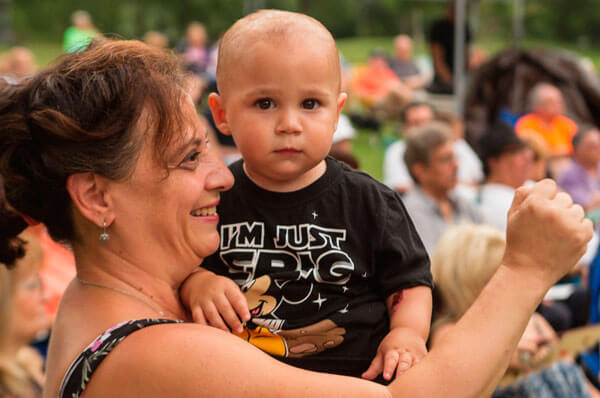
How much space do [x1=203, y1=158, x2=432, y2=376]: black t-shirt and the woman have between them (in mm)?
118

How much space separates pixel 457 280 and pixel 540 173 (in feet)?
11.5

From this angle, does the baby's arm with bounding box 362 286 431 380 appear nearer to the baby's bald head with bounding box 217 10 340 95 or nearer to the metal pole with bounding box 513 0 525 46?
the baby's bald head with bounding box 217 10 340 95

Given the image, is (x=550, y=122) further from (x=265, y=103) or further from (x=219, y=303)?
(x=219, y=303)

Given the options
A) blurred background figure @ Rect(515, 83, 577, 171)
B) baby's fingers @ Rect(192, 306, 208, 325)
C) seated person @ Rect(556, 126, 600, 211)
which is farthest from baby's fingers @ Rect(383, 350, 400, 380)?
blurred background figure @ Rect(515, 83, 577, 171)

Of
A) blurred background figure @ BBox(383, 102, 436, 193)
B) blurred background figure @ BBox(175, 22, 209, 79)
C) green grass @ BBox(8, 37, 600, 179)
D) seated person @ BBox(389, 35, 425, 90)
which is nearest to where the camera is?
blurred background figure @ BBox(383, 102, 436, 193)

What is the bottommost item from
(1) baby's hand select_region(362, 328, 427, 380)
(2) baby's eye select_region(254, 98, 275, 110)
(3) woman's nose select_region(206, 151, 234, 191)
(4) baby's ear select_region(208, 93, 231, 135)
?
(1) baby's hand select_region(362, 328, 427, 380)

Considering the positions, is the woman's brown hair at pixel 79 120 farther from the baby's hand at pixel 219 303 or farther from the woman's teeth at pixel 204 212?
the baby's hand at pixel 219 303

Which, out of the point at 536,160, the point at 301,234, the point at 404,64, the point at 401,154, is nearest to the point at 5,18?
the point at 404,64

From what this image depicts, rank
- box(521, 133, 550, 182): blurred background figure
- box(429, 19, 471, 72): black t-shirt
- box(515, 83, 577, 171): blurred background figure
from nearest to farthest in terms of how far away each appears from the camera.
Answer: box(521, 133, 550, 182): blurred background figure
box(515, 83, 577, 171): blurred background figure
box(429, 19, 471, 72): black t-shirt

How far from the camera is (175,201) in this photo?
1574 millimetres

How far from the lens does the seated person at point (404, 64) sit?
13969 millimetres

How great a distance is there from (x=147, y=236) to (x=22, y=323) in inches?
71.2

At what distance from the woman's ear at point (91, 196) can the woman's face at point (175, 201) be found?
22 millimetres

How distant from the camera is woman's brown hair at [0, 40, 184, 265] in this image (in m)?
1.47
